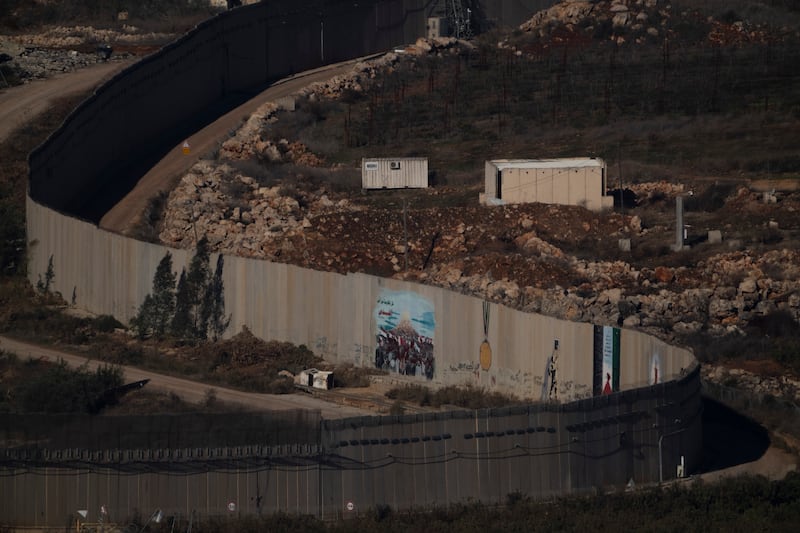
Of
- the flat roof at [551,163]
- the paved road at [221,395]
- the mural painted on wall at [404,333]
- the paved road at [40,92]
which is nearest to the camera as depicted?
the paved road at [221,395]

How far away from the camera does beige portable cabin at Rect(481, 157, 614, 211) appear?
60.2m

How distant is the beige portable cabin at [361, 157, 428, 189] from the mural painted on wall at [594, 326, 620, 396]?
28.0 metres

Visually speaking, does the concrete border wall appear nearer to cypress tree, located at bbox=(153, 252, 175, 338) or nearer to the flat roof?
cypress tree, located at bbox=(153, 252, 175, 338)

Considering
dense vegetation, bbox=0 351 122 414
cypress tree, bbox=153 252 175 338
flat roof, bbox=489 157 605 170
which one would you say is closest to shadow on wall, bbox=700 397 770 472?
dense vegetation, bbox=0 351 122 414

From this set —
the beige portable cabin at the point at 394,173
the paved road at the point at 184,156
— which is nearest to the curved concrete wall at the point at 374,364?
the paved road at the point at 184,156

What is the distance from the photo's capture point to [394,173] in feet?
217

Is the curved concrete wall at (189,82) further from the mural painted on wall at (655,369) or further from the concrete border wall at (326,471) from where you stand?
the concrete border wall at (326,471)

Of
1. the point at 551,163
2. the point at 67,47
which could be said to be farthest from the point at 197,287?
the point at 67,47

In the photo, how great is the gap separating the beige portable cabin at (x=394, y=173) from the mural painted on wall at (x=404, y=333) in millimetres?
21846

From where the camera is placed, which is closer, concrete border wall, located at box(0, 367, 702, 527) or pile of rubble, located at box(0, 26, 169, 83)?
concrete border wall, located at box(0, 367, 702, 527)

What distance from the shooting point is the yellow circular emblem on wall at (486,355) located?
4125cm

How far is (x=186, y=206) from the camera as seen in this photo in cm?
5881

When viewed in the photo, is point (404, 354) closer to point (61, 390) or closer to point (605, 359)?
point (605, 359)

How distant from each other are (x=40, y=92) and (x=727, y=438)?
39.0 m
